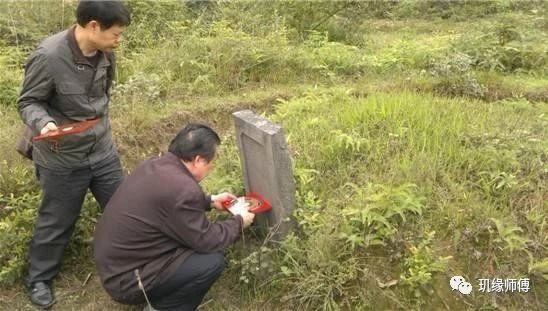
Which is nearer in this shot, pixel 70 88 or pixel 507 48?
pixel 70 88

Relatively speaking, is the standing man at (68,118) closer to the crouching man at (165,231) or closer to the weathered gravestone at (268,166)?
the crouching man at (165,231)

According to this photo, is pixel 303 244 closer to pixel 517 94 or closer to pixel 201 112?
pixel 201 112

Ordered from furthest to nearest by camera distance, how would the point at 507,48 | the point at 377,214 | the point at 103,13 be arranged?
the point at 507,48, the point at 377,214, the point at 103,13

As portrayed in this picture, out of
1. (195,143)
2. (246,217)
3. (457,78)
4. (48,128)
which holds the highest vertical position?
(48,128)

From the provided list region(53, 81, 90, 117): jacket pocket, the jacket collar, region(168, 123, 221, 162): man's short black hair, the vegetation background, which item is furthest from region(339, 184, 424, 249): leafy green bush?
the jacket collar

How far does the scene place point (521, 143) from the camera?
4148mm

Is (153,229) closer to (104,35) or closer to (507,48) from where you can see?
(104,35)

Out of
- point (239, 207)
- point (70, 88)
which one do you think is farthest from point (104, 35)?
point (239, 207)

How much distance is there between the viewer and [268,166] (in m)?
3.33

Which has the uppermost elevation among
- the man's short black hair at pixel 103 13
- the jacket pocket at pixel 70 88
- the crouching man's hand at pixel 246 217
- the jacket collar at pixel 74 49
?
the man's short black hair at pixel 103 13

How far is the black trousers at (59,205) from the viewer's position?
3430 millimetres

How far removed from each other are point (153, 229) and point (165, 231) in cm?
7

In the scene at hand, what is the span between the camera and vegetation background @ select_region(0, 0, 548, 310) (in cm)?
334

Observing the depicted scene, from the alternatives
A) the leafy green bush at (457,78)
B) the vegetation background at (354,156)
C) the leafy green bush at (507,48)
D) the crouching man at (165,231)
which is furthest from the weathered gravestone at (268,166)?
the leafy green bush at (507,48)
